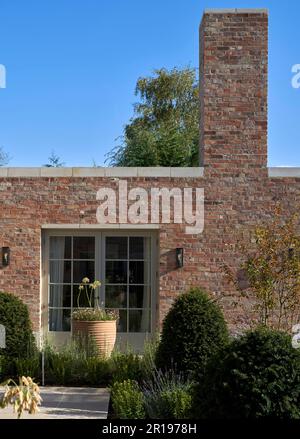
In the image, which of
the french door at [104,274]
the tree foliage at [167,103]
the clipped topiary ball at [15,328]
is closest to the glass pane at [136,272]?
the french door at [104,274]

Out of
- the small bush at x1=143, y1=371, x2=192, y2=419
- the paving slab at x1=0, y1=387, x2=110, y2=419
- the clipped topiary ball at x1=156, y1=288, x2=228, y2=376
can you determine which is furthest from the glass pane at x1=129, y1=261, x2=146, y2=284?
the small bush at x1=143, y1=371, x2=192, y2=419

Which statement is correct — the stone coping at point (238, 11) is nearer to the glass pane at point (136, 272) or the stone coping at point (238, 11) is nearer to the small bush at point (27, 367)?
the glass pane at point (136, 272)

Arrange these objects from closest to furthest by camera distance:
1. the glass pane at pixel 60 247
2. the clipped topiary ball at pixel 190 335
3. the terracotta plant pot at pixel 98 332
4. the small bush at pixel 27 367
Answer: the clipped topiary ball at pixel 190 335
the small bush at pixel 27 367
the terracotta plant pot at pixel 98 332
the glass pane at pixel 60 247

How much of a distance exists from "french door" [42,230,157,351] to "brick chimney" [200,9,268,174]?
1.94 m

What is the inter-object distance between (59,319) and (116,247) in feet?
5.18

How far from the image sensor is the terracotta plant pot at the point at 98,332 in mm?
10000

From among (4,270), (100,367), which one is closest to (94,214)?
(4,270)

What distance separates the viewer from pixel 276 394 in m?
4.68

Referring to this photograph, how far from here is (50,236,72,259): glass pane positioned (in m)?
11.5

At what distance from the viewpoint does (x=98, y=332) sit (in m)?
10.1

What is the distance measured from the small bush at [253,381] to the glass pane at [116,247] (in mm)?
6495

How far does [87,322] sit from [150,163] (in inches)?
351

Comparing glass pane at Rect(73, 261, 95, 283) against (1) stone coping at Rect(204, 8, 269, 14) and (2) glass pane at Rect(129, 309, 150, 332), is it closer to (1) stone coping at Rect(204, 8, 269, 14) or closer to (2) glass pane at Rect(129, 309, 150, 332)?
(2) glass pane at Rect(129, 309, 150, 332)

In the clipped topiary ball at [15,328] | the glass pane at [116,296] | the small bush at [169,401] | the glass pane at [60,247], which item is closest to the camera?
the small bush at [169,401]
